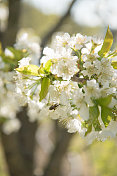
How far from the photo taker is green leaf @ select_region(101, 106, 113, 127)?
0.73 meters

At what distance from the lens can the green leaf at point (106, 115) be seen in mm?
732

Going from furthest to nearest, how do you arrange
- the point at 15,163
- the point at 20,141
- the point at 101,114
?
the point at 20,141 < the point at 15,163 < the point at 101,114

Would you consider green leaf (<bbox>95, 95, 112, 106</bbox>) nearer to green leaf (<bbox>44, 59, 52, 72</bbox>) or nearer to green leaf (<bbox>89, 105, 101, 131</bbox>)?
green leaf (<bbox>89, 105, 101, 131</bbox>)

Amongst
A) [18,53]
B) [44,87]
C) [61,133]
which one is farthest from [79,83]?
[61,133]

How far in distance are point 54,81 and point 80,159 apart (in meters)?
8.77

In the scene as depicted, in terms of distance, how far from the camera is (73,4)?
8.50 feet

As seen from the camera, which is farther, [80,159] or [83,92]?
[80,159]

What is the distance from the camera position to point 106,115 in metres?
0.74

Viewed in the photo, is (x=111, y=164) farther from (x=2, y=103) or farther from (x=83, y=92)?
(x=83, y=92)

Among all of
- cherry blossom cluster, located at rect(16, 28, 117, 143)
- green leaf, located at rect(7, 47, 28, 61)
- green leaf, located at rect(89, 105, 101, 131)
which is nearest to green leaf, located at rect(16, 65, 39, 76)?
cherry blossom cluster, located at rect(16, 28, 117, 143)

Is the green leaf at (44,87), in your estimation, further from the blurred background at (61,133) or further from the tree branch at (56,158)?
the tree branch at (56,158)

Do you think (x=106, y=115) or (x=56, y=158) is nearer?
(x=106, y=115)

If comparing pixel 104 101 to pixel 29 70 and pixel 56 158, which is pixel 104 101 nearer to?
pixel 29 70

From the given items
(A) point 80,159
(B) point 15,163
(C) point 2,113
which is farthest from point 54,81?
(A) point 80,159
